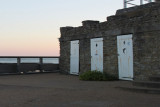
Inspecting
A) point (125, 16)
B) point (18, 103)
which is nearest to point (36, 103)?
point (18, 103)

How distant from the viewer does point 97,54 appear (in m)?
13.7

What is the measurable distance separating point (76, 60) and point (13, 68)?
4.78m

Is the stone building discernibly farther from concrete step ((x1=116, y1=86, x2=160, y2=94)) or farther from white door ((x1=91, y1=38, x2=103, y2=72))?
concrete step ((x1=116, y1=86, x2=160, y2=94))

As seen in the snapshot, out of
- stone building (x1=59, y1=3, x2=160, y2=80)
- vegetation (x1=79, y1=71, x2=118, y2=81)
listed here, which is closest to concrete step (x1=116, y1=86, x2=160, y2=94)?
stone building (x1=59, y1=3, x2=160, y2=80)

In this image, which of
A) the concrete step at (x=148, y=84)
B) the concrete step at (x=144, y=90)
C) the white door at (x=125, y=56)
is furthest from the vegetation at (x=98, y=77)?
the concrete step at (x=144, y=90)

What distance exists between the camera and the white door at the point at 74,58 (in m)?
15.5

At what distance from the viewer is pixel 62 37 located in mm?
17109

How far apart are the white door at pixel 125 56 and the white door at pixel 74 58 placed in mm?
4045

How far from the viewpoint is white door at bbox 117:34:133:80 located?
11.5 meters

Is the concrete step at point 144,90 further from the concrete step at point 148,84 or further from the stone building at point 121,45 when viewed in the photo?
the stone building at point 121,45

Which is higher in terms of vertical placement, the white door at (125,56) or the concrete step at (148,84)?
the white door at (125,56)

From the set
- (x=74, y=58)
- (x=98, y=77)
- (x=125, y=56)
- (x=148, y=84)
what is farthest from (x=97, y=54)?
(x=148, y=84)

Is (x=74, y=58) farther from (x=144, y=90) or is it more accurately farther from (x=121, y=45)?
(x=144, y=90)

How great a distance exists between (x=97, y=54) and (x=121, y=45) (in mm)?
2095
